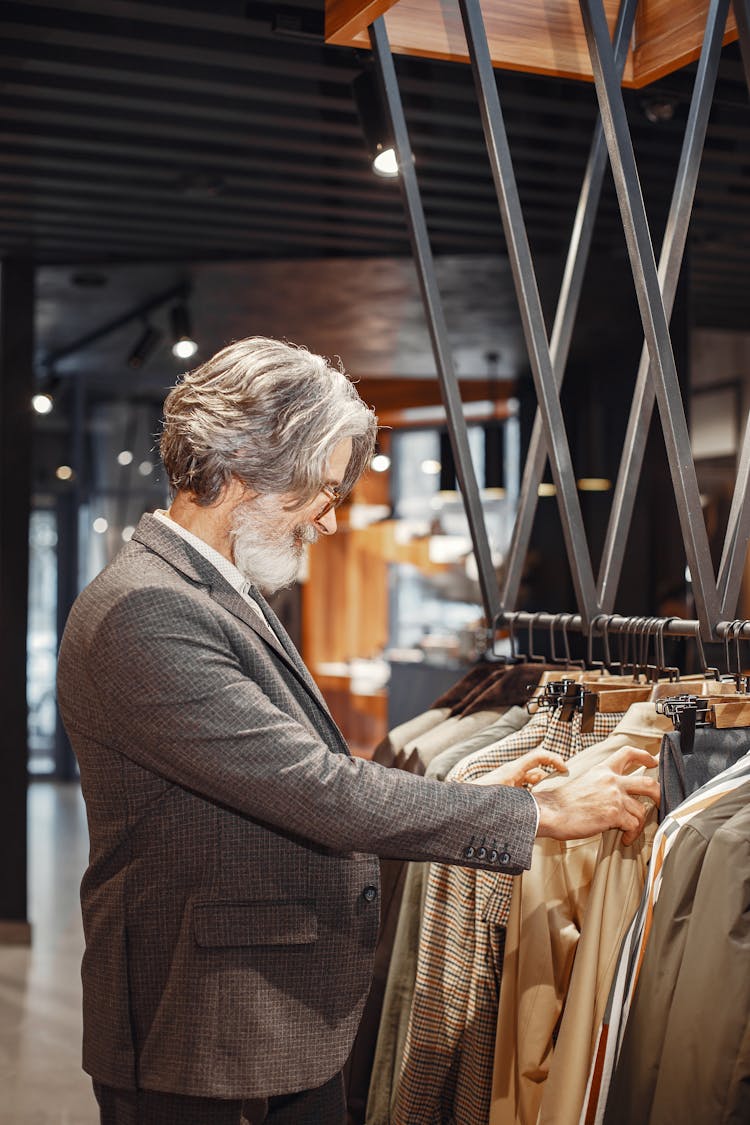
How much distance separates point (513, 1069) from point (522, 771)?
1.83ft

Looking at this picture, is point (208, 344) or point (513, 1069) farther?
point (208, 344)

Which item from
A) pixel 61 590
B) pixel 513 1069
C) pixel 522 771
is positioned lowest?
pixel 513 1069

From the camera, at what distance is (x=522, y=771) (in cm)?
216


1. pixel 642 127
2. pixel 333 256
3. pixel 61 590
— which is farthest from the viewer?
pixel 61 590

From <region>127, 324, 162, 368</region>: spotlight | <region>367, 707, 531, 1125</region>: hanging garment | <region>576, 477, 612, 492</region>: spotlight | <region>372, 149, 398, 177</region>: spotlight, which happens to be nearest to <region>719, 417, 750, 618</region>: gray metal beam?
<region>367, 707, 531, 1125</region>: hanging garment

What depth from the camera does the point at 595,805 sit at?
1.90 metres

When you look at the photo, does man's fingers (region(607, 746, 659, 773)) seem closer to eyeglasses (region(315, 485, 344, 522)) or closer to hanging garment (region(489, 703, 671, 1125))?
hanging garment (region(489, 703, 671, 1125))

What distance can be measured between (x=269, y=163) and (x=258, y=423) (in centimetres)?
325

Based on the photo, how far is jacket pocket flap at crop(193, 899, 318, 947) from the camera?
69.1 inches

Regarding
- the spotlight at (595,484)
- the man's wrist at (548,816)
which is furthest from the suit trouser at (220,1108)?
the spotlight at (595,484)

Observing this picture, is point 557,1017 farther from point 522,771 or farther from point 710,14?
point 710,14

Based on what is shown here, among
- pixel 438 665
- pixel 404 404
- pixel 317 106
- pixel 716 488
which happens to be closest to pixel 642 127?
pixel 317 106

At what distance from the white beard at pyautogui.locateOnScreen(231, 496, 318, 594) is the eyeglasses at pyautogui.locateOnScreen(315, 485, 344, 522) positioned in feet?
0.19

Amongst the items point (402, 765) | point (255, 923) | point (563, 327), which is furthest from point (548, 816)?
point (563, 327)
